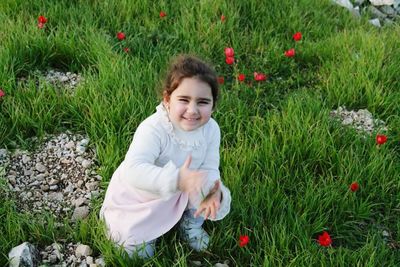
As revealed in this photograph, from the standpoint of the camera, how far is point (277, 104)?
4.02m

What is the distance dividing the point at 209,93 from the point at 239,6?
102 inches

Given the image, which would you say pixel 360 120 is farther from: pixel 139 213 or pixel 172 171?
pixel 172 171

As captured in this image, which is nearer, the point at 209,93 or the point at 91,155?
the point at 209,93

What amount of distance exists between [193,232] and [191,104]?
719mm

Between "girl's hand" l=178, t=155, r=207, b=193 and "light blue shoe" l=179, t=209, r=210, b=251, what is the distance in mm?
595

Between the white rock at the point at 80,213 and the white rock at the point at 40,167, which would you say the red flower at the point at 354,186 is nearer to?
the white rock at the point at 80,213

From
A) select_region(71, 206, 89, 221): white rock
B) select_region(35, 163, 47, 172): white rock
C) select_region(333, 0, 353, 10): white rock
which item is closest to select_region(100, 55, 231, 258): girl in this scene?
select_region(71, 206, 89, 221): white rock

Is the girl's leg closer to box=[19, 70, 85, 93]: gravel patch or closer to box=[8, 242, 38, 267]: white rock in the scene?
box=[8, 242, 38, 267]: white rock

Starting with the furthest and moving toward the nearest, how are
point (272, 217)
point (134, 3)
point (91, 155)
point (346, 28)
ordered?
1. point (346, 28)
2. point (134, 3)
3. point (91, 155)
4. point (272, 217)

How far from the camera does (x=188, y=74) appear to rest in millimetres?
2434

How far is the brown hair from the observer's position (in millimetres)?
2438

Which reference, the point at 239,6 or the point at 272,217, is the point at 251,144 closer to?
the point at 272,217

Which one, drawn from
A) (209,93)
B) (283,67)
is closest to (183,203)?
(209,93)

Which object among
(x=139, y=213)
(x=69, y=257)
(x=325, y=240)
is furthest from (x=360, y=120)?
(x=69, y=257)
